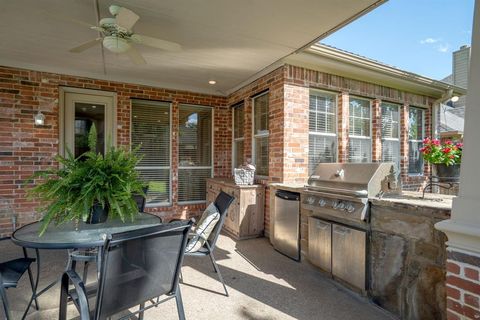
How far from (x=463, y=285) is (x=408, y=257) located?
2.24 feet

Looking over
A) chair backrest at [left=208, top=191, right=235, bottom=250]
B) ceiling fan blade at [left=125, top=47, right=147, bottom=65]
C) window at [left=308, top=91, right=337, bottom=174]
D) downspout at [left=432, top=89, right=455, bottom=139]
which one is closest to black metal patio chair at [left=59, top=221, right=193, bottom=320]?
chair backrest at [left=208, top=191, right=235, bottom=250]

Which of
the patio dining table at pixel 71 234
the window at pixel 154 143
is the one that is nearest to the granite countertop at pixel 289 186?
the patio dining table at pixel 71 234

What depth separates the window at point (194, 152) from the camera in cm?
524

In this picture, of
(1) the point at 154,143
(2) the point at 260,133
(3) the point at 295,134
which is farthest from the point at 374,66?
(1) the point at 154,143

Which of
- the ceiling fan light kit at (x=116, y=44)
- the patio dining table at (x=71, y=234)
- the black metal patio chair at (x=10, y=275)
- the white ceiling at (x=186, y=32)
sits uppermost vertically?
the white ceiling at (x=186, y=32)

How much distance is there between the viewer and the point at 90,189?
1.96 meters

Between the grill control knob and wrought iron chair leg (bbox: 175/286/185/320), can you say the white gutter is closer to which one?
the grill control knob

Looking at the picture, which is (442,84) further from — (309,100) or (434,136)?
(309,100)

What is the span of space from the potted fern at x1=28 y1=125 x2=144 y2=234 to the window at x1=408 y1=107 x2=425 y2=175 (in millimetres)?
5509

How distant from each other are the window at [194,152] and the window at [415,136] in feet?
14.0

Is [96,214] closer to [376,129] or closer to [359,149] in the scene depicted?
[359,149]

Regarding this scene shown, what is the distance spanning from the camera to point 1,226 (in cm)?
394

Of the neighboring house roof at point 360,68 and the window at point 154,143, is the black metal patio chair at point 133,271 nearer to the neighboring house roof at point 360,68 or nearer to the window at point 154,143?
the neighboring house roof at point 360,68

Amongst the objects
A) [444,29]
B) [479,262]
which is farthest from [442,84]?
[479,262]
